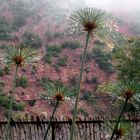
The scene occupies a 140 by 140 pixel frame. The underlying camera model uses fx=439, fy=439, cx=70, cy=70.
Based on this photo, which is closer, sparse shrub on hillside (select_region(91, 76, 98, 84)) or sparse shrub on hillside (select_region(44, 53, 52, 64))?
sparse shrub on hillside (select_region(91, 76, 98, 84))

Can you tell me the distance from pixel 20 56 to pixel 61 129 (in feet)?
4.88

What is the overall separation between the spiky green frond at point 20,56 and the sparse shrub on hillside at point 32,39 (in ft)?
128

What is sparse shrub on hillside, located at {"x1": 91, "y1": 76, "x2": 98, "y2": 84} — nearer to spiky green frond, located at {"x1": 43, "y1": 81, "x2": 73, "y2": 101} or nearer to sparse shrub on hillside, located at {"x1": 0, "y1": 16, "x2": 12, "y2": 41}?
sparse shrub on hillside, located at {"x1": 0, "y1": 16, "x2": 12, "y2": 41}

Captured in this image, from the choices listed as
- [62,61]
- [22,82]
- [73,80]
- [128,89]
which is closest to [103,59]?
[62,61]

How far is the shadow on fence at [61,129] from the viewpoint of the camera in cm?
471

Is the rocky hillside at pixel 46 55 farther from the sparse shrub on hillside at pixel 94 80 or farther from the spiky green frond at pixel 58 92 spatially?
the spiky green frond at pixel 58 92

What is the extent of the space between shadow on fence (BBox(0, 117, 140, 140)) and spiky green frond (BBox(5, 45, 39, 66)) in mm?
1218

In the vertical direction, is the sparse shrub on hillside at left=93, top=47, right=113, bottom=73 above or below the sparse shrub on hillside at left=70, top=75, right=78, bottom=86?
above

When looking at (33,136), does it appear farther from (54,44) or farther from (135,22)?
(135,22)

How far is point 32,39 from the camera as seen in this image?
44.7 metres

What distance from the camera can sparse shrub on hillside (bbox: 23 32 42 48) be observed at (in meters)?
43.3

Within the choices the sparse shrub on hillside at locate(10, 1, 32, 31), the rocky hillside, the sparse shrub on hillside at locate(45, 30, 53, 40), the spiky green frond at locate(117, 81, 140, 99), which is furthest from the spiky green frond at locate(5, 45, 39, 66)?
Answer: the sparse shrub on hillside at locate(10, 1, 32, 31)

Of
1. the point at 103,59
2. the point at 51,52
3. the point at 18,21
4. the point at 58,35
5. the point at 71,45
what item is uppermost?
the point at 18,21

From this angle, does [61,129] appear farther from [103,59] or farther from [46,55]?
[46,55]
